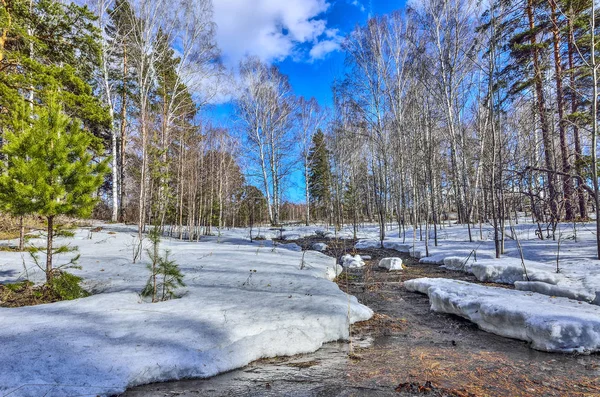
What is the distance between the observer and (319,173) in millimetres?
30328

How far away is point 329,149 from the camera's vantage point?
82.3 ft

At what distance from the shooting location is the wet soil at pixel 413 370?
2479 mm

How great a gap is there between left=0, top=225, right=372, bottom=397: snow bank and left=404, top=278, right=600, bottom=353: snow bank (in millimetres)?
1485

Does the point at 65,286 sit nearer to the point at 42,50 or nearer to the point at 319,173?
the point at 42,50

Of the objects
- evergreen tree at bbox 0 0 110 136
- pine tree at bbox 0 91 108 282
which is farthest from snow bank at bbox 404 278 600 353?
evergreen tree at bbox 0 0 110 136

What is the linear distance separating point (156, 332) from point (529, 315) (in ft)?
15.0

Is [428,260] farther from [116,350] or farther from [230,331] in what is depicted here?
[116,350]

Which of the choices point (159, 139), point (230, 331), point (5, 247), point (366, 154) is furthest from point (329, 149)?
point (230, 331)

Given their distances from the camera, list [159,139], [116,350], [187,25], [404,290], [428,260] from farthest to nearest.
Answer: [159,139] < [187,25] < [428,260] < [404,290] < [116,350]

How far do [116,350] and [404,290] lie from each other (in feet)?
18.4

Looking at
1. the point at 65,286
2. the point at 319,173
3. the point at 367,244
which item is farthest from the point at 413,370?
the point at 319,173

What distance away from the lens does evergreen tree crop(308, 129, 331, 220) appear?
82.7 ft

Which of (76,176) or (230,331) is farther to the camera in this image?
(76,176)

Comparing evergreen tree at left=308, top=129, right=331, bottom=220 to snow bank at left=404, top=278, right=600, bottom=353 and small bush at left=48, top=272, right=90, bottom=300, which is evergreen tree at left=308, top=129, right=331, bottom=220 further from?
small bush at left=48, top=272, right=90, bottom=300
